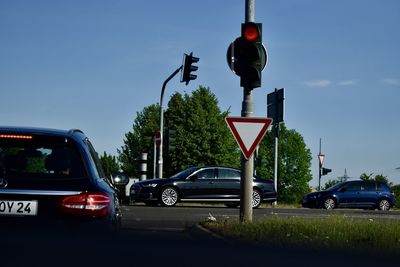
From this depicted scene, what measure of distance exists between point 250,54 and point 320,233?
10.8 ft

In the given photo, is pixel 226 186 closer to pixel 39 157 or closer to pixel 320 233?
pixel 320 233

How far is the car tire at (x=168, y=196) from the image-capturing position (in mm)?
25484

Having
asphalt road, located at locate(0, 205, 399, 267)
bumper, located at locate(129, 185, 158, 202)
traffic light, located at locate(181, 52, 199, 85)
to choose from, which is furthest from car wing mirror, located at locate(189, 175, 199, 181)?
asphalt road, located at locate(0, 205, 399, 267)

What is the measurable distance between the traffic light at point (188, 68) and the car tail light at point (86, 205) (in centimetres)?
1996

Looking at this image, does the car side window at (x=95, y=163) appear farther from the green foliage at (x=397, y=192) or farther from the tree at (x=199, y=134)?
the tree at (x=199, y=134)

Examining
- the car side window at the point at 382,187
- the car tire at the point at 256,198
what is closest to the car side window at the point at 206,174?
the car tire at the point at 256,198

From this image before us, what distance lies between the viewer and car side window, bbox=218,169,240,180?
2652 cm

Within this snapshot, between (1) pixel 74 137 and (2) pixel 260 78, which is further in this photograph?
(2) pixel 260 78

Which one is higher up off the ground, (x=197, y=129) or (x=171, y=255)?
(x=197, y=129)

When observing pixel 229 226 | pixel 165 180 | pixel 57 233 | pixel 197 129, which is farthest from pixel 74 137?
pixel 197 129

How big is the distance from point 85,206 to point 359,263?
3398 millimetres

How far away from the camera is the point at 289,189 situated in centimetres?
10300

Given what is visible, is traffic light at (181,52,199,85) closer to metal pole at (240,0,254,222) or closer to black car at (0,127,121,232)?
metal pole at (240,0,254,222)

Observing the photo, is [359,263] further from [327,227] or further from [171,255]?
[327,227]
